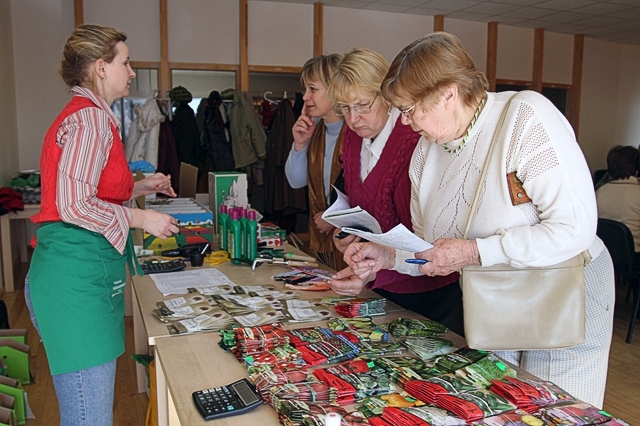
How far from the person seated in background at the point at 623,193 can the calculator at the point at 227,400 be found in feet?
13.5

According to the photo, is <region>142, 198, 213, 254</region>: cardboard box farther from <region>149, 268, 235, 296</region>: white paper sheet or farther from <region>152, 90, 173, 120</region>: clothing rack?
<region>152, 90, 173, 120</region>: clothing rack

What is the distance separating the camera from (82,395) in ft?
5.55

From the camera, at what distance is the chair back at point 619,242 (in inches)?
164

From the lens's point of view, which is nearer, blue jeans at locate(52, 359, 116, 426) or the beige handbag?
the beige handbag

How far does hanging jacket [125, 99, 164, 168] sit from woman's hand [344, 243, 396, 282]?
16.4 ft

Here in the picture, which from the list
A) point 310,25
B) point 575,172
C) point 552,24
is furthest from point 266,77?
point 575,172

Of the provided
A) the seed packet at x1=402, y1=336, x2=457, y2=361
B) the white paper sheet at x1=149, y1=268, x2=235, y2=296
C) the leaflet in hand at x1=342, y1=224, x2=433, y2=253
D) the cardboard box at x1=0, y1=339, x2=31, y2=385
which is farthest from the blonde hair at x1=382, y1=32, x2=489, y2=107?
the cardboard box at x1=0, y1=339, x2=31, y2=385

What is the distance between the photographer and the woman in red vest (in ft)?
5.32

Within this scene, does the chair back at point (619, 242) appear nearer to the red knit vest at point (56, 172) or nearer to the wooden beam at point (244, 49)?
the red knit vest at point (56, 172)

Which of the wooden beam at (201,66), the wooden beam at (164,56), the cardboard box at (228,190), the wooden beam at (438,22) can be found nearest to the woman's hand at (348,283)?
the cardboard box at (228,190)

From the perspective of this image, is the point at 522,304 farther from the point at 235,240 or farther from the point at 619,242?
the point at 619,242

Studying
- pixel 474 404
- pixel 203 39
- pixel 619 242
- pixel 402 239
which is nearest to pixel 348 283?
pixel 402 239

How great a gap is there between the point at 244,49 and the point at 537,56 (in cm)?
461

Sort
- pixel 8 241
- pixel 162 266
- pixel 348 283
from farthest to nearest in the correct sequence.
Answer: pixel 8 241 → pixel 162 266 → pixel 348 283
